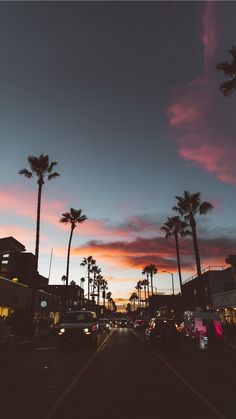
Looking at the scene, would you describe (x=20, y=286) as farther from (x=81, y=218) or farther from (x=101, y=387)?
(x=101, y=387)

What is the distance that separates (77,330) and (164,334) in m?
5.38

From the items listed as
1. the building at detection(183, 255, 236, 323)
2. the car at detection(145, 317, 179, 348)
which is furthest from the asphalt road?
the building at detection(183, 255, 236, 323)

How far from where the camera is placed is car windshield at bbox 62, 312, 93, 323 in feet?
83.4

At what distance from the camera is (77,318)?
25.6 m

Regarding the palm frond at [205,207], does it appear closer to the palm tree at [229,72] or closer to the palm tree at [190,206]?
the palm tree at [190,206]

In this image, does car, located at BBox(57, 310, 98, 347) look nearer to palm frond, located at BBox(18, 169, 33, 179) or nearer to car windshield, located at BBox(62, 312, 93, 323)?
car windshield, located at BBox(62, 312, 93, 323)

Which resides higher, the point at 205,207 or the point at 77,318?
the point at 205,207

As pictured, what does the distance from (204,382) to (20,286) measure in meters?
39.2

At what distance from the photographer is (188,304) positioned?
7106 cm

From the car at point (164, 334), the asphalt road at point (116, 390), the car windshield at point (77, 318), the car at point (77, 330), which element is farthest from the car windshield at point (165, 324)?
the asphalt road at point (116, 390)

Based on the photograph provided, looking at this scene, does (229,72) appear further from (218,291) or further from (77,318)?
(218,291)

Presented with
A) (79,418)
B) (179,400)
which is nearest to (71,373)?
(179,400)

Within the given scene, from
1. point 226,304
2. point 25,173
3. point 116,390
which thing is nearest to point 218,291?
point 226,304

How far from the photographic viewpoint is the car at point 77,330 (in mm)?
23312
